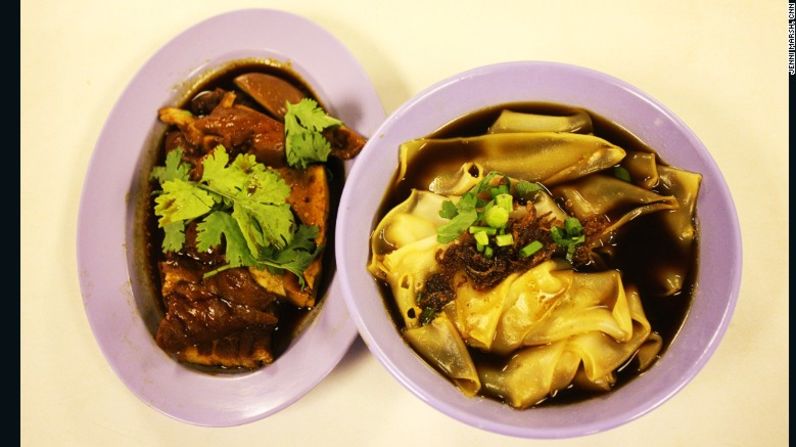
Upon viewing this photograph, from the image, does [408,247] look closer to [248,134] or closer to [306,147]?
[306,147]

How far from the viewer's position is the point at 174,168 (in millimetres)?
2625

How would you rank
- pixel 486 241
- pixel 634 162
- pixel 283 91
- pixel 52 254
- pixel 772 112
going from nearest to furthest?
pixel 486 241, pixel 634 162, pixel 772 112, pixel 283 91, pixel 52 254

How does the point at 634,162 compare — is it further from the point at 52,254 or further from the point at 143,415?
the point at 52,254

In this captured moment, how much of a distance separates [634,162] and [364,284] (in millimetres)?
994

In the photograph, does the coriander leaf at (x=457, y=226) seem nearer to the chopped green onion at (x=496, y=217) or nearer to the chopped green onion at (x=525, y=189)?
the chopped green onion at (x=496, y=217)

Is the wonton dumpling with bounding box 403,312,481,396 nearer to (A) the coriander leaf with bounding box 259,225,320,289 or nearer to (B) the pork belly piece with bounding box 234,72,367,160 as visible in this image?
(A) the coriander leaf with bounding box 259,225,320,289

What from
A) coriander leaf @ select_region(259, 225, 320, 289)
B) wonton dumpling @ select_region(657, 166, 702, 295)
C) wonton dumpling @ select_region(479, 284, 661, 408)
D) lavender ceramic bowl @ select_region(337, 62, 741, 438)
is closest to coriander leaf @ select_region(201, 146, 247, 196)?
coriander leaf @ select_region(259, 225, 320, 289)

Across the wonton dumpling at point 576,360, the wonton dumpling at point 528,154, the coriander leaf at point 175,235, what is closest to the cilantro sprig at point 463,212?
the wonton dumpling at point 528,154

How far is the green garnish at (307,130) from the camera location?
2430mm

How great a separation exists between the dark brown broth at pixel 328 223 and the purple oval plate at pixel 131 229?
42 mm

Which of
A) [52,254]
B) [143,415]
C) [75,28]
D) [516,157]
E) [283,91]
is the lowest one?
[143,415]

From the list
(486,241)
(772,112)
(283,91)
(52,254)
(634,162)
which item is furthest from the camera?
(52,254)
